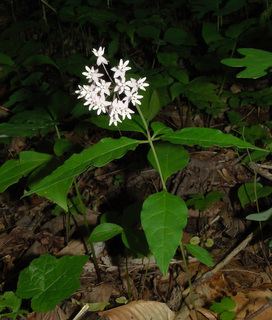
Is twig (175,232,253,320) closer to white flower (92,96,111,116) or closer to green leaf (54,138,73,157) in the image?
green leaf (54,138,73,157)

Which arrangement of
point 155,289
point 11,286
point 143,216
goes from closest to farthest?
point 143,216 → point 155,289 → point 11,286

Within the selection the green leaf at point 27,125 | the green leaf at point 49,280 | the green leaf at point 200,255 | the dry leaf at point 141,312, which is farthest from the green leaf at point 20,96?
the green leaf at point 200,255

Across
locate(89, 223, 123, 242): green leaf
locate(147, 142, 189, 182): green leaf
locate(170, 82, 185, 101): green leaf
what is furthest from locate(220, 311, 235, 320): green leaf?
locate(170, 82, 185, 101): green leaf

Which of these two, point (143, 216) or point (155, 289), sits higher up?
point (143, 216)

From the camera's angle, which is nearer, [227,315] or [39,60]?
[227,315]

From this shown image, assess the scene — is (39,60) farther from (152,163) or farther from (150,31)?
(152,163)

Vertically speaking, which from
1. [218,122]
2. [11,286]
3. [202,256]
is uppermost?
[202,256]

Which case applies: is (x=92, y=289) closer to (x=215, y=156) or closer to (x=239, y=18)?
(x=215, y=156)

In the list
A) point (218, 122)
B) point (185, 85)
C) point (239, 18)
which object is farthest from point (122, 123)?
point (239, 18)

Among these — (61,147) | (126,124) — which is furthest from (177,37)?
(126,124)
